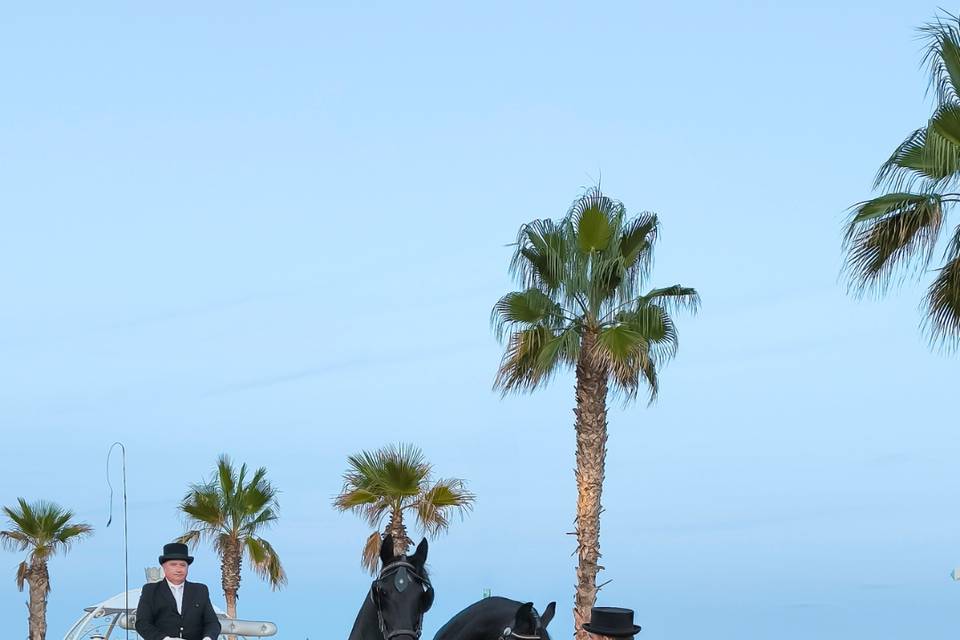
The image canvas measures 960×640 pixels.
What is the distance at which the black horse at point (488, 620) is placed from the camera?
929cm

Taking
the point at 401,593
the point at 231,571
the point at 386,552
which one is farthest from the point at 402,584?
the point at 231,571

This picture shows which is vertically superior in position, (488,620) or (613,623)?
(488,620)

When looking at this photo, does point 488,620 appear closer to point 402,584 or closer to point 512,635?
point 512,635

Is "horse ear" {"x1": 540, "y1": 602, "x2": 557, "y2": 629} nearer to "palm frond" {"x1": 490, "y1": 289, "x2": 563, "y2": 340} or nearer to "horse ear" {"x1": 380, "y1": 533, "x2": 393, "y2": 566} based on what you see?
"horse ear" {"x1": 380, "y1": 533, "x2": 393, "y2": 566}

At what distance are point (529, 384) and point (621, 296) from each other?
2479 millimetres

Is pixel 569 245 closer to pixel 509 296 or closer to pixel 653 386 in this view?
pixel 509 296

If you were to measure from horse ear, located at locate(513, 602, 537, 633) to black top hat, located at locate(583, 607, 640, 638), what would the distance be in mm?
1884

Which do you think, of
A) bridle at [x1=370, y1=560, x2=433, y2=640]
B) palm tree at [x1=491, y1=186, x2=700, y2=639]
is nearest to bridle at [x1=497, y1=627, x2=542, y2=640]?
bridle at [x1=370, y1=560, x2=433, y2=640]

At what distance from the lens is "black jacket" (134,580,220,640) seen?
10715 mm

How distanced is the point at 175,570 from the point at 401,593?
245cm

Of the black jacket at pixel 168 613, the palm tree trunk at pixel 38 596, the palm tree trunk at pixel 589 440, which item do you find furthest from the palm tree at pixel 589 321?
the palm tree trunk at pixel 38 596

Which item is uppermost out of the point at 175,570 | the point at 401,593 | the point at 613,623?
the point at 175,570

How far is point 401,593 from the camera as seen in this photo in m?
9.09

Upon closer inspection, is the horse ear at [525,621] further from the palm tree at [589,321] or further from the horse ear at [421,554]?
the palm tree at [589,321]
